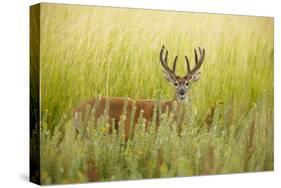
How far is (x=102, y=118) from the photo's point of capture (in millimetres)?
10078

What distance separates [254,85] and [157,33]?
1646 millimetres

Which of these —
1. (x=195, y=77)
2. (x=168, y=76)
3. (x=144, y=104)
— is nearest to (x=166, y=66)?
(x=168, y=76)

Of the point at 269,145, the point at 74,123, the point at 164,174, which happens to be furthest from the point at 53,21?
the point at 269,145

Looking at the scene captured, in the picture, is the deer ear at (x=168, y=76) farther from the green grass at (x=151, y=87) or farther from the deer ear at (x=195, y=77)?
the deer ear at (x=195, y=77)

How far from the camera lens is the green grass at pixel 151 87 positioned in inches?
385

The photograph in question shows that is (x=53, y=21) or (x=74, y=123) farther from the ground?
(x=53, y=21)

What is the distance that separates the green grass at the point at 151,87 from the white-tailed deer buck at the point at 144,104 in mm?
83

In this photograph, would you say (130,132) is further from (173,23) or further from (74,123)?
(173,23)

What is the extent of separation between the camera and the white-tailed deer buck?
998 centimetres

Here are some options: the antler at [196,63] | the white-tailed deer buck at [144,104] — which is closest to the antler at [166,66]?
the white-tailed deer buck at [144,104]

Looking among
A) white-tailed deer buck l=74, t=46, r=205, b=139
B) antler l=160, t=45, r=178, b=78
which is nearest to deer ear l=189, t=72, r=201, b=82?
white-tailed deer buck l=74, t=46, r=205, b=139

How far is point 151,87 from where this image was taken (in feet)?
34.2

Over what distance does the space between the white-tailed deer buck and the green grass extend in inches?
3.3

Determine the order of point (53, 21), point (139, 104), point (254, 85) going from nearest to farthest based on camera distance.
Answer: point (53, 21) → point (139, 104) → point (254, 85)
